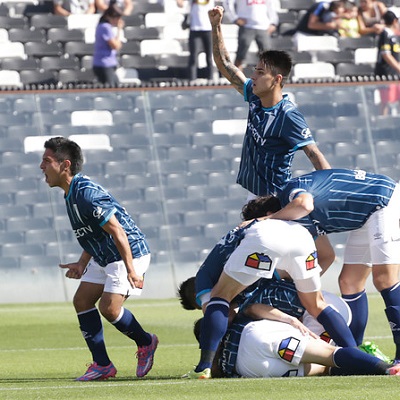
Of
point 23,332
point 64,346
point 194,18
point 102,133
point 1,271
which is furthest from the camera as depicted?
point 194,18

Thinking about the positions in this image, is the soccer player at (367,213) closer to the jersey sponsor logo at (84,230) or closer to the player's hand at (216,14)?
the jersey sponsor logo at (84,230)

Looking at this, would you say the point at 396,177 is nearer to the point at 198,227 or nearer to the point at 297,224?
the point at 198,227

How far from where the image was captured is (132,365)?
10305 millimetres

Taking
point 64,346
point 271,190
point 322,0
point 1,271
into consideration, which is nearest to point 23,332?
point 64,346

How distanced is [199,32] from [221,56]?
10273 millimetres

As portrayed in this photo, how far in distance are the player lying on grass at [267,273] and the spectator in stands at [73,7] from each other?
1527 centimetres

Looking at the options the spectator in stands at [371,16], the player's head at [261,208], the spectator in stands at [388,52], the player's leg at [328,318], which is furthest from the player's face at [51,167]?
the spectator in stands at [371,16]

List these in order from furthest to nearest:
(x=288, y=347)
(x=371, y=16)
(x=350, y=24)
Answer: (x=350, y=24) < (x=371, y=16) < (x=288, y=347)

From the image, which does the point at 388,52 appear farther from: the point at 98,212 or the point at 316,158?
the point at 98,212

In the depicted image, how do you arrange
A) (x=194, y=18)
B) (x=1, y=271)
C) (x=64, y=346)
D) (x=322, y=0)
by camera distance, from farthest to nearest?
(x=322, y=0)
(x=194, y=18)
(x=1, y=271)
(x=64, y=346)

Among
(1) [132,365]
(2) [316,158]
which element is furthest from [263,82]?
(1) [132,365]

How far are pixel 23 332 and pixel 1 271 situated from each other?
408 cm

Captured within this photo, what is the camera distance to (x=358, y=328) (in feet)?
29.3

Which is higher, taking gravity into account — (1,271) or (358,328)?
(358,328)
